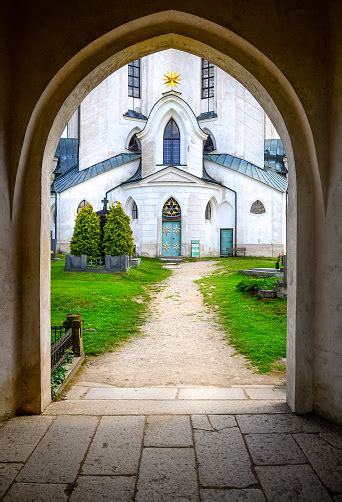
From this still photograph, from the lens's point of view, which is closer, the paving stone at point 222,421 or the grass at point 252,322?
the paving stone at point 222,421

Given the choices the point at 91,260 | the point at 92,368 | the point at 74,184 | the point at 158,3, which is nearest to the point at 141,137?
the point at 74,184

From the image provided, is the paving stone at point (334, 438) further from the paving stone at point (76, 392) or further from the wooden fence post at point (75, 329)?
the wooden fence post at point (75, 329)

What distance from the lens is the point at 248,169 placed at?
33188mm

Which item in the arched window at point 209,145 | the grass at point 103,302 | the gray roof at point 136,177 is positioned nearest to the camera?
the grass at point 103,302

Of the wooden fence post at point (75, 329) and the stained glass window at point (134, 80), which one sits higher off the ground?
the stained glass window at point (134, 80)

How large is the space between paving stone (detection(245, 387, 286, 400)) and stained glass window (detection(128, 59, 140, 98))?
34.3 meters

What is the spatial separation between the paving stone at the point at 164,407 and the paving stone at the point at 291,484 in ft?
3.76

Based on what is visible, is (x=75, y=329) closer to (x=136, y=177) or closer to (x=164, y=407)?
(x=164, y=407)

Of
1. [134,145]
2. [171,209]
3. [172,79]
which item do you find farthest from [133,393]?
[134,145]

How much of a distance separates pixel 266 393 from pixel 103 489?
10.3 feet

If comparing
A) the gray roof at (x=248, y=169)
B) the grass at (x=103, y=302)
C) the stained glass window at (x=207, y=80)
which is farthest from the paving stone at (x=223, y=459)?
the stained glass window at (x=207, y=80)

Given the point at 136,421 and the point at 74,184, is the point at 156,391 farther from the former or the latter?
the point at 74,184

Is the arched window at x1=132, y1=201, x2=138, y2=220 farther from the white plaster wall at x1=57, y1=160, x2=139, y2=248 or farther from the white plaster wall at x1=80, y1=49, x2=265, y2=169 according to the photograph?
the white plaster wall at x1=80, y1=49, x2=265, y2=169

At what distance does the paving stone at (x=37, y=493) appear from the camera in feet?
9.38
